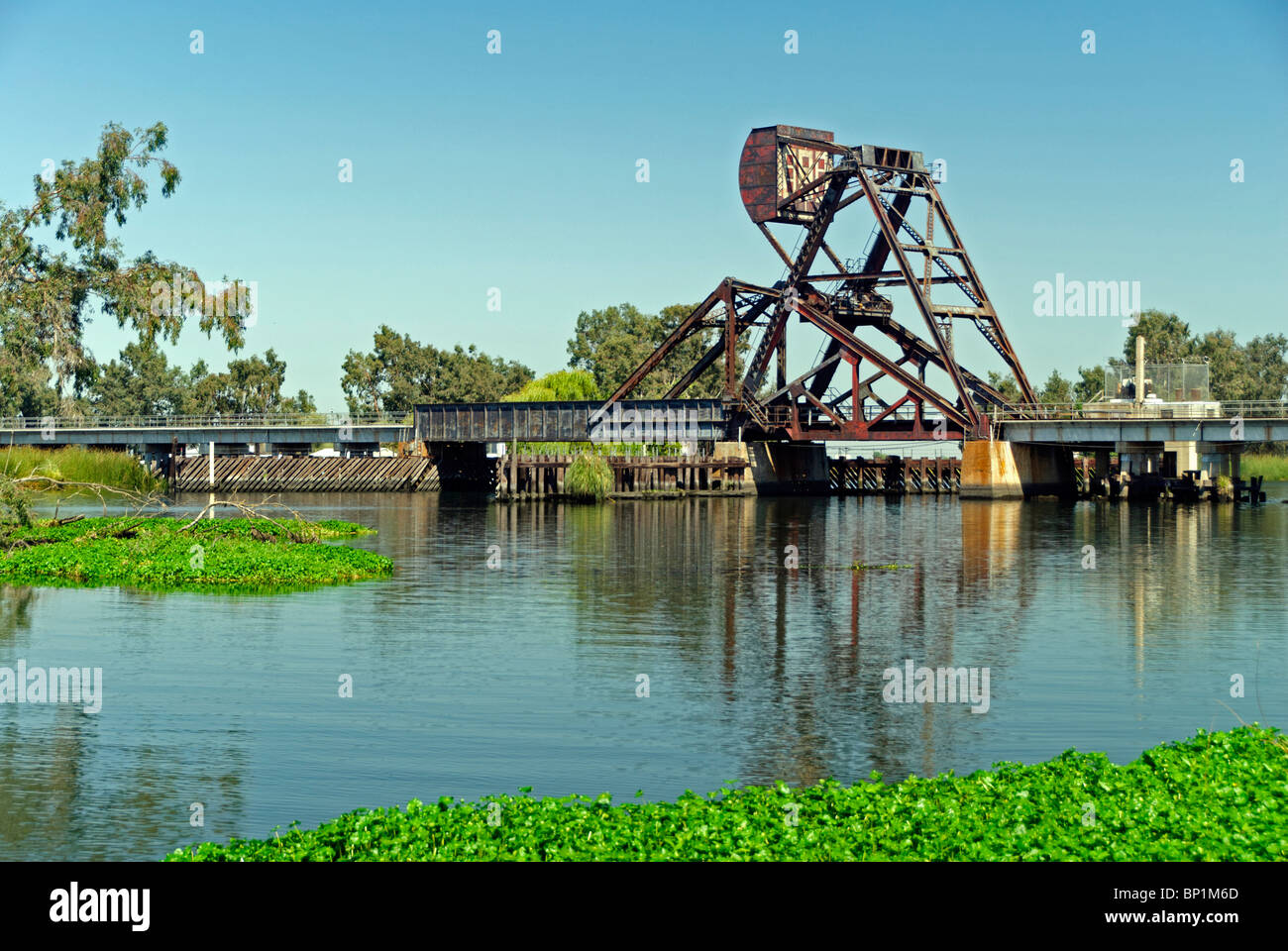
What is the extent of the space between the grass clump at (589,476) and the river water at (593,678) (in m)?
41.2

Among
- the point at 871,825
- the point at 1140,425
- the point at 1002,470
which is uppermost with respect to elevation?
the point at 1140,425

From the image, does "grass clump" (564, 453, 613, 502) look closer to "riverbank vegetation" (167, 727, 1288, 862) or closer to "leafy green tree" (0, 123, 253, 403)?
"leafy green tree" (0, 123, 253, 403)

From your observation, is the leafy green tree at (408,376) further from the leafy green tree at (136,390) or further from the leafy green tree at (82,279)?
the leafy green tree at (82,279)

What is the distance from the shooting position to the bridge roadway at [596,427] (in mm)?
81625

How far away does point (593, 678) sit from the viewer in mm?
24031

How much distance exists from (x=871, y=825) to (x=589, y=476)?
250 feet

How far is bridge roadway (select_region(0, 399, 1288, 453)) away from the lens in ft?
268

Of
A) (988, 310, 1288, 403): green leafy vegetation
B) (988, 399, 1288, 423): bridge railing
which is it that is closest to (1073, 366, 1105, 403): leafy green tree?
(988, 310, 1288, 403): green leafy vegetation

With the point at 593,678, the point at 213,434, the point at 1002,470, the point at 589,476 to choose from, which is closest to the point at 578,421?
the point at 589,476

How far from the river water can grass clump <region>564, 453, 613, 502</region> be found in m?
41.2

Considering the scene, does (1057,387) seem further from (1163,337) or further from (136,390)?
(136,390)

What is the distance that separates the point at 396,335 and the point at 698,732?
149272mm

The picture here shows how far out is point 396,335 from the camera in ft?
538

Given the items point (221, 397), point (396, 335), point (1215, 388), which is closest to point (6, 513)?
point (396, 335)
